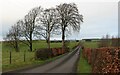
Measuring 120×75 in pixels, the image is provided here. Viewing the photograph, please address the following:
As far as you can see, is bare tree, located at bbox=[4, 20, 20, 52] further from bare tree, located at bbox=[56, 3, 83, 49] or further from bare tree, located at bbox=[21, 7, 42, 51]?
bare tree, located at bbox=[56, 3, 83, 49]

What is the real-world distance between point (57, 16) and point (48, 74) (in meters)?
39.7

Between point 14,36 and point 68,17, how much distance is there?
21.0m

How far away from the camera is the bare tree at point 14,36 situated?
67.6 m

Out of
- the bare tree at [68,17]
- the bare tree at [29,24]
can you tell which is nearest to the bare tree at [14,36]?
the bare tree at [29,24]

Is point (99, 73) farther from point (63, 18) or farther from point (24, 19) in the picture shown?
point (24, 19)

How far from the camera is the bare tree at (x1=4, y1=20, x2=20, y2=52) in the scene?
67625 mm

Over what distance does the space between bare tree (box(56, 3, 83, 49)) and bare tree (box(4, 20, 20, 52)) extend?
50.9ft

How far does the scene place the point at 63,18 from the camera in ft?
184

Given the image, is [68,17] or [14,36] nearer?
[68,17]

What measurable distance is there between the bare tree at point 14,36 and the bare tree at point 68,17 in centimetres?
1550

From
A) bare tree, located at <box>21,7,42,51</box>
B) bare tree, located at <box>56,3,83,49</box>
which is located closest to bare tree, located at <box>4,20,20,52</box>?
bare tree, located at <box>21,7,42,51</box>

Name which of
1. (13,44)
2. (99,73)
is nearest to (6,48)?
(13,44)

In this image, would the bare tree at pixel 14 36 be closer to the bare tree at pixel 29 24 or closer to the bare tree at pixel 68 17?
the bare tree at pixel 29 24

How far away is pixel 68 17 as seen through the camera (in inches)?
2195
